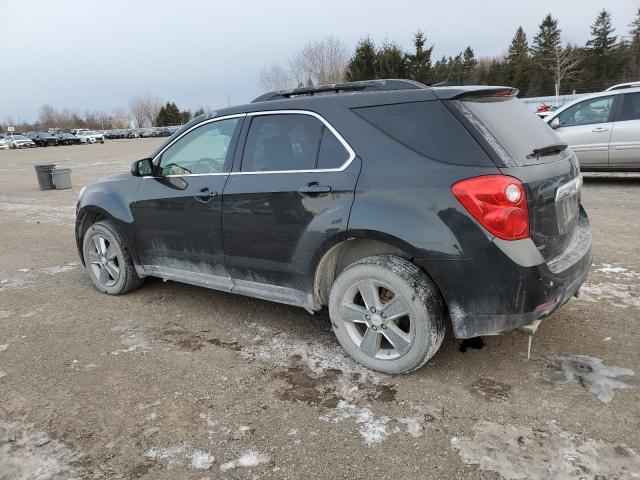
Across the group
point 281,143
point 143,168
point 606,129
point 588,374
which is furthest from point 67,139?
point 588,374

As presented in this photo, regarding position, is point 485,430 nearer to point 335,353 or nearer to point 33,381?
point 335,353

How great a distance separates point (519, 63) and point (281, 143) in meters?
70.3

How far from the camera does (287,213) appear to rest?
3.51 m

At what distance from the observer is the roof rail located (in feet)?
11.0

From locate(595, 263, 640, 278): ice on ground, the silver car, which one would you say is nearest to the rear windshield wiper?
locate(595, 263, 640, 278): ice on ground

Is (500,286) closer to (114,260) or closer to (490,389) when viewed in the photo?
(490,389)

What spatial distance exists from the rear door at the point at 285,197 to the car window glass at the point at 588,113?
8304 mm

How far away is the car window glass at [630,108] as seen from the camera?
9.28m

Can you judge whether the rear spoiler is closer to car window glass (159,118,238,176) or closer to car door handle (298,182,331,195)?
car door handle (298,182,331,195)

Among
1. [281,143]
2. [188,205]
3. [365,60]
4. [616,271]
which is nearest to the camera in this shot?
[281,143]

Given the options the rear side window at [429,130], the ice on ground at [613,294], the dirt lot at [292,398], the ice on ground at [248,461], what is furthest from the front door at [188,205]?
the ice on ground at [613,294]

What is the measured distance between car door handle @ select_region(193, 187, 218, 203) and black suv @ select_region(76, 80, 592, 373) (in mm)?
17

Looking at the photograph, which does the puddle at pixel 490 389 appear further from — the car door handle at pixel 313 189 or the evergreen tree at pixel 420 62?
the evergreen tree at pixel 420 62

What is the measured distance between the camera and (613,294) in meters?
4.33
